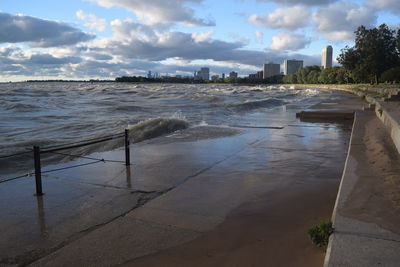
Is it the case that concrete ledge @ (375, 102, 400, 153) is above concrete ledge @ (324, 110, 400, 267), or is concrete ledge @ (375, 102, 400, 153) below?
above

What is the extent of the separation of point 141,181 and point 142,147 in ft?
11.2

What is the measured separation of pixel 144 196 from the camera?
17.3ft

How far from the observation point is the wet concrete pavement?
365cm

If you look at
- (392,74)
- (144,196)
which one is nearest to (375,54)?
(392,74)

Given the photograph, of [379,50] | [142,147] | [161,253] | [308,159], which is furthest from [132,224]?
[379,50]

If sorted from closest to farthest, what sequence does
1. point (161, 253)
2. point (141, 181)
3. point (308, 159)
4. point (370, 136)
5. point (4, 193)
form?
point (161, 253), point (4, 193), point (141, 181), point (308, 159), point (370, 136)

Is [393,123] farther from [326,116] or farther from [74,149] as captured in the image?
[326,116]

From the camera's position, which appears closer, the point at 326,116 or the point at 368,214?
the point at 368,214

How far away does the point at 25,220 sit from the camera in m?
4.42

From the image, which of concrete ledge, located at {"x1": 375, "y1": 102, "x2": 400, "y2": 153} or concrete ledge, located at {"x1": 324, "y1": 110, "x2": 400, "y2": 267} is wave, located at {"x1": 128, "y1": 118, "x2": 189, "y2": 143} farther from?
concrete ledge, located at {"x1": 324, "y1": 110, "x2": 400, "y2": 267}

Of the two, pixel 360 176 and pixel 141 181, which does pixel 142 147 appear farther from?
pixel 360 176

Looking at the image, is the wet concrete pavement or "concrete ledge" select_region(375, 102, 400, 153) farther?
"concrete ledge" select_region(375, 102, 400, 153)

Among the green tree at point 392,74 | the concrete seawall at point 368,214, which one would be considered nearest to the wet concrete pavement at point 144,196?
the concrete seawall at point 368,214

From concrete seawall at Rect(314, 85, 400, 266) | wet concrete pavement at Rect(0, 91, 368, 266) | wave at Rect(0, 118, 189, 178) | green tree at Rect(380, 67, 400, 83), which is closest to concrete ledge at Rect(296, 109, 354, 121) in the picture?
wave at Rect(0, 118, 189, 178)
